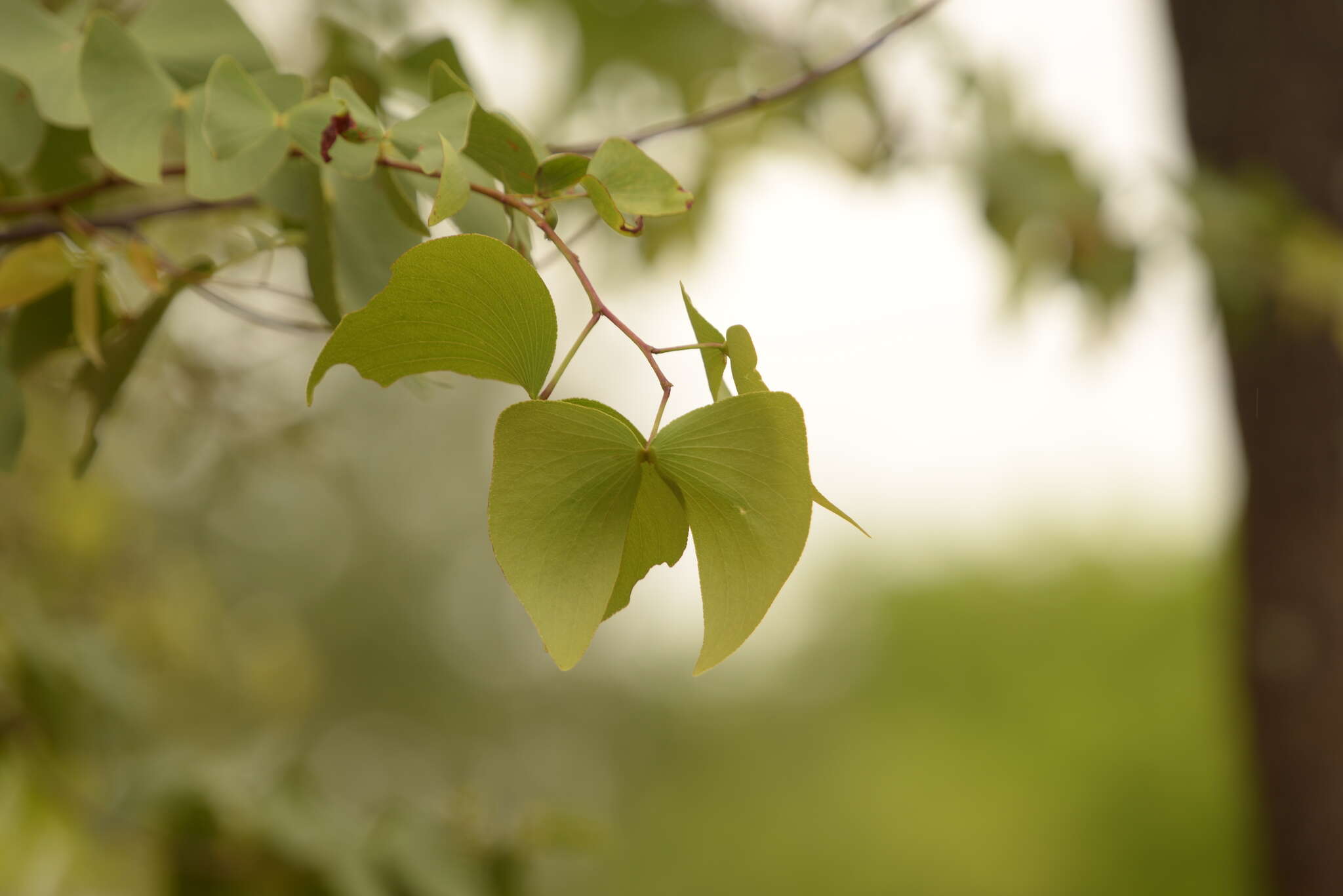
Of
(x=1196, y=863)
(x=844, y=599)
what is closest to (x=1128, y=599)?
(x=1196, y=863)

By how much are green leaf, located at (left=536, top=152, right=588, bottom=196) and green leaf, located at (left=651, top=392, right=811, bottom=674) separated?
0.06m

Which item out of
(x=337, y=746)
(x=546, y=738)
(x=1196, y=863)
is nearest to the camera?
(x=1196, y=863)

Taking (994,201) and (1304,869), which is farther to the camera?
(1304,869)

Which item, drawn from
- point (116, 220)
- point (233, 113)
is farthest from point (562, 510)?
point (116, 220)

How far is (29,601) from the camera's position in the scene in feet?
2.06

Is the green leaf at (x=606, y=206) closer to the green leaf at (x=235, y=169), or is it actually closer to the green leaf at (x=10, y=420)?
the green leaf at (x=235, y=169)

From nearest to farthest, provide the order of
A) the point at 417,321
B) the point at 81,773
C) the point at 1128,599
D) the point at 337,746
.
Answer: the point at 417,321 < the point at 81,773 < the point at 1128,599 < the point at 337,746

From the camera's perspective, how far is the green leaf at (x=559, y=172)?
192 millimetres

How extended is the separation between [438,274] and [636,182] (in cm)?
5

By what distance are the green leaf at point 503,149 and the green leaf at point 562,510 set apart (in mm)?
66

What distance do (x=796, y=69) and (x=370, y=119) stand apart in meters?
0.63

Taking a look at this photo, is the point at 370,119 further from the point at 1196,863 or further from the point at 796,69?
the point at 1196,863

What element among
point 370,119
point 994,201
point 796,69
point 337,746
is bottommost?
point 337,746

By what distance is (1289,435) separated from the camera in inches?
52.6
